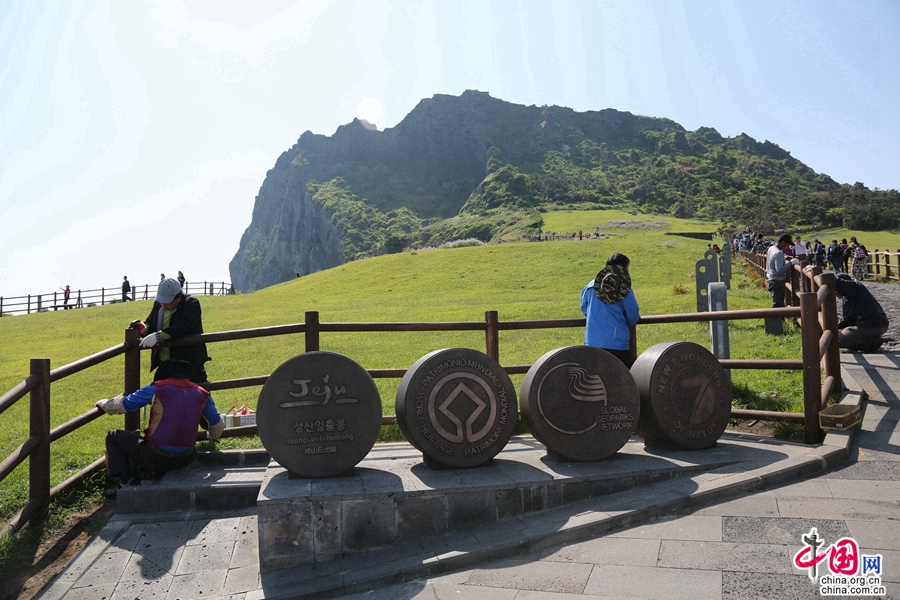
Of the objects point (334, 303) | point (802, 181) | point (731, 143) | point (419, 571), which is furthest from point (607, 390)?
point (731, 143)

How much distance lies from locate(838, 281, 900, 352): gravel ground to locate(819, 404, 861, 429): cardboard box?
5.33 m

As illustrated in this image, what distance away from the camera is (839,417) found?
239 inches

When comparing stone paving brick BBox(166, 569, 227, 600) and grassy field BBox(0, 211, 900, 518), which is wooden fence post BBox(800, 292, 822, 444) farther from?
stone paving brick BBox(166, 569, 227, 600)

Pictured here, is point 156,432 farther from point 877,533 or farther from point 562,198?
point 562,198

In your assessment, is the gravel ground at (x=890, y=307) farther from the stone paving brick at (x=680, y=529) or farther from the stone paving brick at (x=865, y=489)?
the stone paving brick at (x=680, y=529)

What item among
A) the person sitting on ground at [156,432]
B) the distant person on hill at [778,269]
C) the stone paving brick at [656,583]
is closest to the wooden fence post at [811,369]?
the stone paving brick at [656,583]

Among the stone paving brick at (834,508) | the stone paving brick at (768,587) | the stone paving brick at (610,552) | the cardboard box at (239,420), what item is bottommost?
the stone paving brick at (610,552)

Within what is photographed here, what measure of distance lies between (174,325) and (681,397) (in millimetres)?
4839

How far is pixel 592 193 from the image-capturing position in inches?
5202

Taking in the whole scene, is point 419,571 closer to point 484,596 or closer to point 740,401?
point 484,596

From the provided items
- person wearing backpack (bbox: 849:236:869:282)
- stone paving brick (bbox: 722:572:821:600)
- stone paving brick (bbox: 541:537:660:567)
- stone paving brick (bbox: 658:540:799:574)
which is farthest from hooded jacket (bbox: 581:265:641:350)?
person wearing backpack (bbox: 849:236:869:282)

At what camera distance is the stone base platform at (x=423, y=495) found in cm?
467

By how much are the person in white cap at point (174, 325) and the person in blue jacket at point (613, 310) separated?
394cm

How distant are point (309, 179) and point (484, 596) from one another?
202 m
